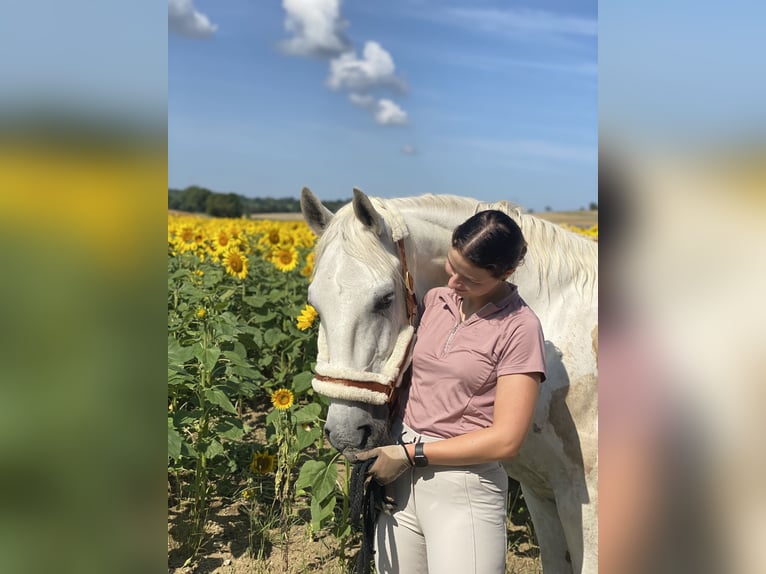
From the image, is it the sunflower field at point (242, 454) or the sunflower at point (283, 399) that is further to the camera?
the sunflower at point (283, 399)

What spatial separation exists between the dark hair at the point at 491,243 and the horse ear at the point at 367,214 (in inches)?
17.8

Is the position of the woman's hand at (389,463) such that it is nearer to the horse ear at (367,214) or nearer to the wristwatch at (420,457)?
the wristwatch at (420,457)

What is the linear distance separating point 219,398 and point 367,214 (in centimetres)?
199

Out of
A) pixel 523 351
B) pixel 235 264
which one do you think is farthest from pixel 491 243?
pixel 235 264

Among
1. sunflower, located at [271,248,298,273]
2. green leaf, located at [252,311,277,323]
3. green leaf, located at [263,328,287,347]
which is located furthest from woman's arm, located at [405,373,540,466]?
sunflower, located at [271,248,298,273]

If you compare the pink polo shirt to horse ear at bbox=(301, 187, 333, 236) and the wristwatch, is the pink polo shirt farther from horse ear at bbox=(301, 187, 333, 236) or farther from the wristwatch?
horse ear at bbox=(301, 187, 333, 236)

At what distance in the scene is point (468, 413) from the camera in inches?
82.7

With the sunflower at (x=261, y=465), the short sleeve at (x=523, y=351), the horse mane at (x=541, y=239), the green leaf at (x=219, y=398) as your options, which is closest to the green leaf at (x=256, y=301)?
the sunflower at (x=261, y=465)

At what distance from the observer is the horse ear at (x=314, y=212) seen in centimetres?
270

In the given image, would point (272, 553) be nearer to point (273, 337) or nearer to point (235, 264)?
point (273, 337)
